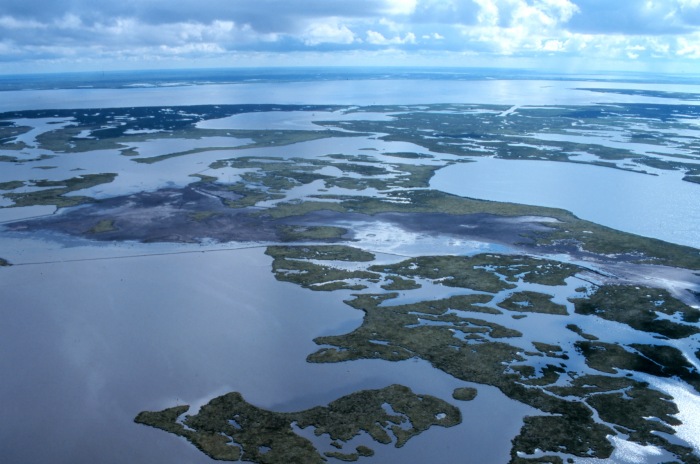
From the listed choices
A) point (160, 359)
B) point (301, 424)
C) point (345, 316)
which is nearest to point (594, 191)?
point (345, 316)

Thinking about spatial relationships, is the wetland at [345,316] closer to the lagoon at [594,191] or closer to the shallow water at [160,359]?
the shallow water at [160,359]

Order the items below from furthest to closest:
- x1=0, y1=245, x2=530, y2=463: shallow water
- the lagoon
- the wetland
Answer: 1. the lagoon
2. the wetland
3. x1=0, y1=245, x2=530, y2=463: shallow water

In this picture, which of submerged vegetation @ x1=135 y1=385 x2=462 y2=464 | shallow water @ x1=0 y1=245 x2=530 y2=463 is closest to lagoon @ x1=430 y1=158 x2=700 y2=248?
shallow water @ x1=0 y1=245 x2=530 y2=463

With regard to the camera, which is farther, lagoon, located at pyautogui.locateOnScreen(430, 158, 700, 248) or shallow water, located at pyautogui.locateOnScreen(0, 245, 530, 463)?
lagoon, located at pyautogui.locateOnScreen(430, 158, 700, 248)

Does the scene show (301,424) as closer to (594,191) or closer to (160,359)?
(160,359)

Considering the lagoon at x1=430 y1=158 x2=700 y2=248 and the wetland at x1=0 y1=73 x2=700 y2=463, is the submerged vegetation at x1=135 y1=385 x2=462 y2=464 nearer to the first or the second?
the wetland at x1=0 y1=73 x2=700 y2=463

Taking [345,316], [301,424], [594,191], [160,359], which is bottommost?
[301,424]

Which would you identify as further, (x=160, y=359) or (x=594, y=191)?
(x=594, y=191)

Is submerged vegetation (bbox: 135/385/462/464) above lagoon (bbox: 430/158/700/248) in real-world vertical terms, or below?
below

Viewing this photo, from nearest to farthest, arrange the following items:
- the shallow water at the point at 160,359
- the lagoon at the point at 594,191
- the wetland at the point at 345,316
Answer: the shallow water at the point at 160,359
the wetland at the point at 345,316
the lagoon at the point at 594,191

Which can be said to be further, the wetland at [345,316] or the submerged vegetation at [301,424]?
the wetland at [345,316]

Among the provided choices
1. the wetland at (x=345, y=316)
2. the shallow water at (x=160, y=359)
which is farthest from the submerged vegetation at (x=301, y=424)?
the shallow water at (x=160, y=359)
